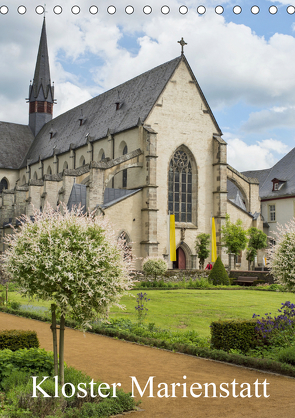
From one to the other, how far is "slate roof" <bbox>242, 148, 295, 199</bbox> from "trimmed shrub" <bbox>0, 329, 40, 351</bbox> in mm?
42522

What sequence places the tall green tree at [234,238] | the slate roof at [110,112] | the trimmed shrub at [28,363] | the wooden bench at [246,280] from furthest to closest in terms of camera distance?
the slate roof at [110,112], the tall green tree at [234,238], the wooden bench at [246,280], the trimmed shrub at [28,363]

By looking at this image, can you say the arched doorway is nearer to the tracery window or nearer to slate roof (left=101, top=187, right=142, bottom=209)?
the tracery window

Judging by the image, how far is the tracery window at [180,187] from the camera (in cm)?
3853

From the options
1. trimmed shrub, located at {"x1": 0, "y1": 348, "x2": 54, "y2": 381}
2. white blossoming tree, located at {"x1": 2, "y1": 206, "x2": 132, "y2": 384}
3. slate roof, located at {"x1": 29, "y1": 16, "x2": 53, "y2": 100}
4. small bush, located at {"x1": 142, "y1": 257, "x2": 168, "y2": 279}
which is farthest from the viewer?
slate roof, located at {"x1": 29, "y1": 16, "x2": 53, "y2": 100}

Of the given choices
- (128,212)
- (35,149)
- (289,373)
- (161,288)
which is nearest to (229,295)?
(161,288)

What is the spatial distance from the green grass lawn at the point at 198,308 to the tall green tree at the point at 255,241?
12847 millimetres

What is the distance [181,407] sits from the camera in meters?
7.38

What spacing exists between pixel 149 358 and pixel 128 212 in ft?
80.8

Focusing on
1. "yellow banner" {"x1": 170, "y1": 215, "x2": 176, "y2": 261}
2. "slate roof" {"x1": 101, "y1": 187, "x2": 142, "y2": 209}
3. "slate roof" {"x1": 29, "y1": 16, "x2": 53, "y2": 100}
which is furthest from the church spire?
"yellow banner" {"x1": 170, "y1": 215, "x2": 176, "y2": 261}

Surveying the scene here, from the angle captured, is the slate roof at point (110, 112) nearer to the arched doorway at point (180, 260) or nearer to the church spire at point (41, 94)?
the church spire at point (41, 94)

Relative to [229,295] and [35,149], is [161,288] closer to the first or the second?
[229,295]

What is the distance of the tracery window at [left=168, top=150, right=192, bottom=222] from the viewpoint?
38531mm

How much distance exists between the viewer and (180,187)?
38969 millimetres

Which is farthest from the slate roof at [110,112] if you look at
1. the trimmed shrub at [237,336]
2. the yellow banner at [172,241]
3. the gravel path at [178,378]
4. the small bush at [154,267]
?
the trimmed shrub at [237,336]
